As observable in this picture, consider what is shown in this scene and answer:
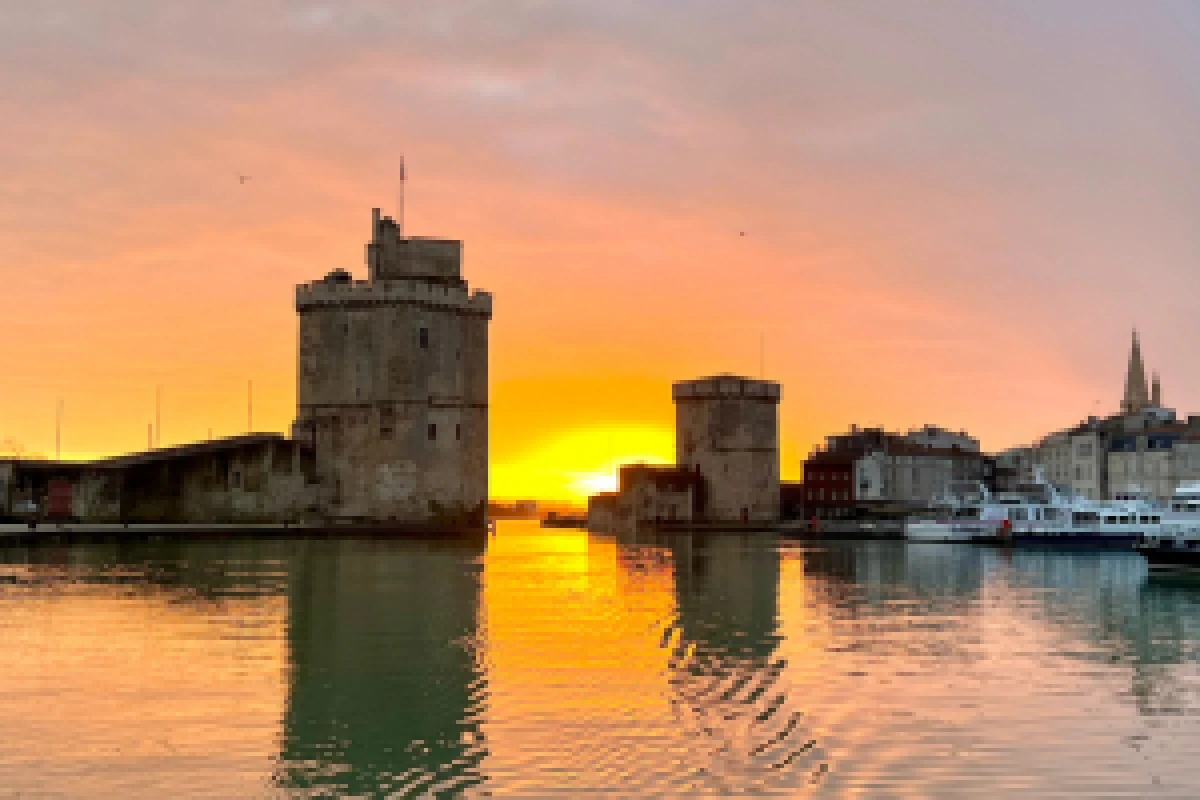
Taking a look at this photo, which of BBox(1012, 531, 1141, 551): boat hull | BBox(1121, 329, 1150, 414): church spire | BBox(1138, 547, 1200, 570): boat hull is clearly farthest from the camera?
BBox(1121, 329, 1150, 414): church spire

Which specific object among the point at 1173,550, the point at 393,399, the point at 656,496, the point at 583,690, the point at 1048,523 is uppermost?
the point at 393,399

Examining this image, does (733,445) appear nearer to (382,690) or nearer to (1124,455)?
(1124,455)

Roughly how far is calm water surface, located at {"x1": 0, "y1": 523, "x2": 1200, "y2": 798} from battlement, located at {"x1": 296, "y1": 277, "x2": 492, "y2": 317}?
30.6 meters

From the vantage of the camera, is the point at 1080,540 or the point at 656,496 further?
the point at 656,496

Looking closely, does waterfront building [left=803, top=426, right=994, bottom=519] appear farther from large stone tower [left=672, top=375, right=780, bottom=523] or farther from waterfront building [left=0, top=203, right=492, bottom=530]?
waterfront building [left=0, top=203, right=492, bottom=530]

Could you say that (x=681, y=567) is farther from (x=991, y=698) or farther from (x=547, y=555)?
(x=991, y=698)

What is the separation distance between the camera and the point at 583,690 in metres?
15.5

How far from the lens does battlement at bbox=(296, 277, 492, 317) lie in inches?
2393

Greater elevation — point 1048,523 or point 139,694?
point 1048,523

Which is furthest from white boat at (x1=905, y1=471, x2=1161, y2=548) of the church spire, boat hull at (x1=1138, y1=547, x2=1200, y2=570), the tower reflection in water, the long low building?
the church spire

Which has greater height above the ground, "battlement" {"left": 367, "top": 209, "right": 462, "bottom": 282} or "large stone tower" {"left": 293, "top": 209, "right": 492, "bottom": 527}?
"battlement" {"left": 367, "top": 209, "right": 462, "bottom": 282}

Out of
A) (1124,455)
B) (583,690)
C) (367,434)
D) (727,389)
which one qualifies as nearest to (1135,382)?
(1124,455)

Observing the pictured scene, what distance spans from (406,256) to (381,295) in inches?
167

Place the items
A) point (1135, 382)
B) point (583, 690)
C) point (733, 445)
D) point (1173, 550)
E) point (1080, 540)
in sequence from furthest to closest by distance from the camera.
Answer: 1. point (1135, 382)
2. point (733, 445)
3. point (1080, 540)
4. point (1173, 550)
5. point (583, 690)
